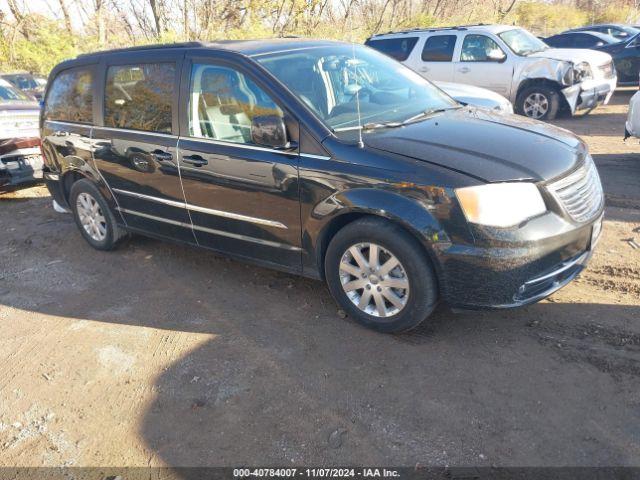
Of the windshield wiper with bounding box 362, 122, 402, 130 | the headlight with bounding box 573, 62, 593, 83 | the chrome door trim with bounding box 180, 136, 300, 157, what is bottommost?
the headlight with bounding box 573, 62, 593, 83

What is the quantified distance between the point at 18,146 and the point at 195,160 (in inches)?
188

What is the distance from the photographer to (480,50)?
10.5m

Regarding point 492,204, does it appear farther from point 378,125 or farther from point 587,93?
point 587,93

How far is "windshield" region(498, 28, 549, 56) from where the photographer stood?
10.4m

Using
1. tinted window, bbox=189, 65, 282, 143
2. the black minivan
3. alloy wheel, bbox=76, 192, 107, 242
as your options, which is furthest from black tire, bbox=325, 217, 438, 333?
alloy wheel, bbox=76, 192, 107, 242

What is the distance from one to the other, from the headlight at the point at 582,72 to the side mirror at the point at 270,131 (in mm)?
8383

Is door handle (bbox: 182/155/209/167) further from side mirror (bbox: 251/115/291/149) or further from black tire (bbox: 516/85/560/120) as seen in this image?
black tire (bbox: 516/85/560/120)

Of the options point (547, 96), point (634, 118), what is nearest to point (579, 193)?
point (634, 118)

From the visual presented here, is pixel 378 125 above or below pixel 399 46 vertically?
above

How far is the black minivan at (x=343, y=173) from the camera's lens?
3.07 metres

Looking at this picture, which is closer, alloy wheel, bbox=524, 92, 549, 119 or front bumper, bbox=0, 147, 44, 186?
front bumper, bbox=0, 147, 44, 186

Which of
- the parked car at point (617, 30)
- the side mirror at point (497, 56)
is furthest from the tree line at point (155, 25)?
the side mirror at point (497, 56)

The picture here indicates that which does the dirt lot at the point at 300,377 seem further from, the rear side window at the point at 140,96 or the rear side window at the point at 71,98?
the rear side window at the point at 71,98

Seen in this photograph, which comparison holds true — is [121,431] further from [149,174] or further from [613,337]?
[613,337]
